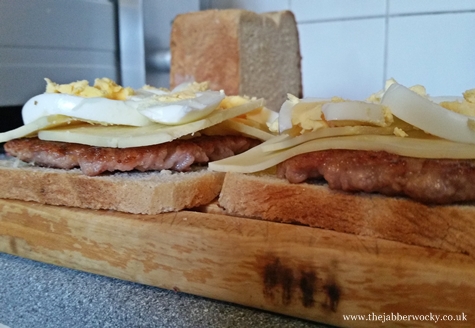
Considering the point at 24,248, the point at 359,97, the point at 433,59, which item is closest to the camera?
the point at 24,248

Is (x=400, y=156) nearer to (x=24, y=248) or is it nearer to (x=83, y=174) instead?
(x=83, y=174)

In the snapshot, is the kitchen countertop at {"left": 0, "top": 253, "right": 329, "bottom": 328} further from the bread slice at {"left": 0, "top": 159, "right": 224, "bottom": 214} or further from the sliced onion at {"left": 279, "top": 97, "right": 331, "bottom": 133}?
the sliced onion at {"left": 279, "top": 97, "right": 331, "bottom": 133}

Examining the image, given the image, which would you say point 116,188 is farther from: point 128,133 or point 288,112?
point 288,112

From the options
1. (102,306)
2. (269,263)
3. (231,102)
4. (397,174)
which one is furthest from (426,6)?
(102,306)

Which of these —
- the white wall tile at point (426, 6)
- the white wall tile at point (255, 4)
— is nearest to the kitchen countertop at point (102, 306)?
the white wall tile at point (426, 6)

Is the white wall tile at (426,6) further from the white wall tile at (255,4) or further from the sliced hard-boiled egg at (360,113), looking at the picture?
the sliced hard-boiled egg at (360,113)

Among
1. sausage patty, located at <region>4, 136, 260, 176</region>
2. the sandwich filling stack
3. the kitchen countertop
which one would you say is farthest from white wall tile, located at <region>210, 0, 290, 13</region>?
the kitchen countertop

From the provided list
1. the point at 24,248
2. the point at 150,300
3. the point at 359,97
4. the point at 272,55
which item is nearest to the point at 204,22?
the point at 272,55
